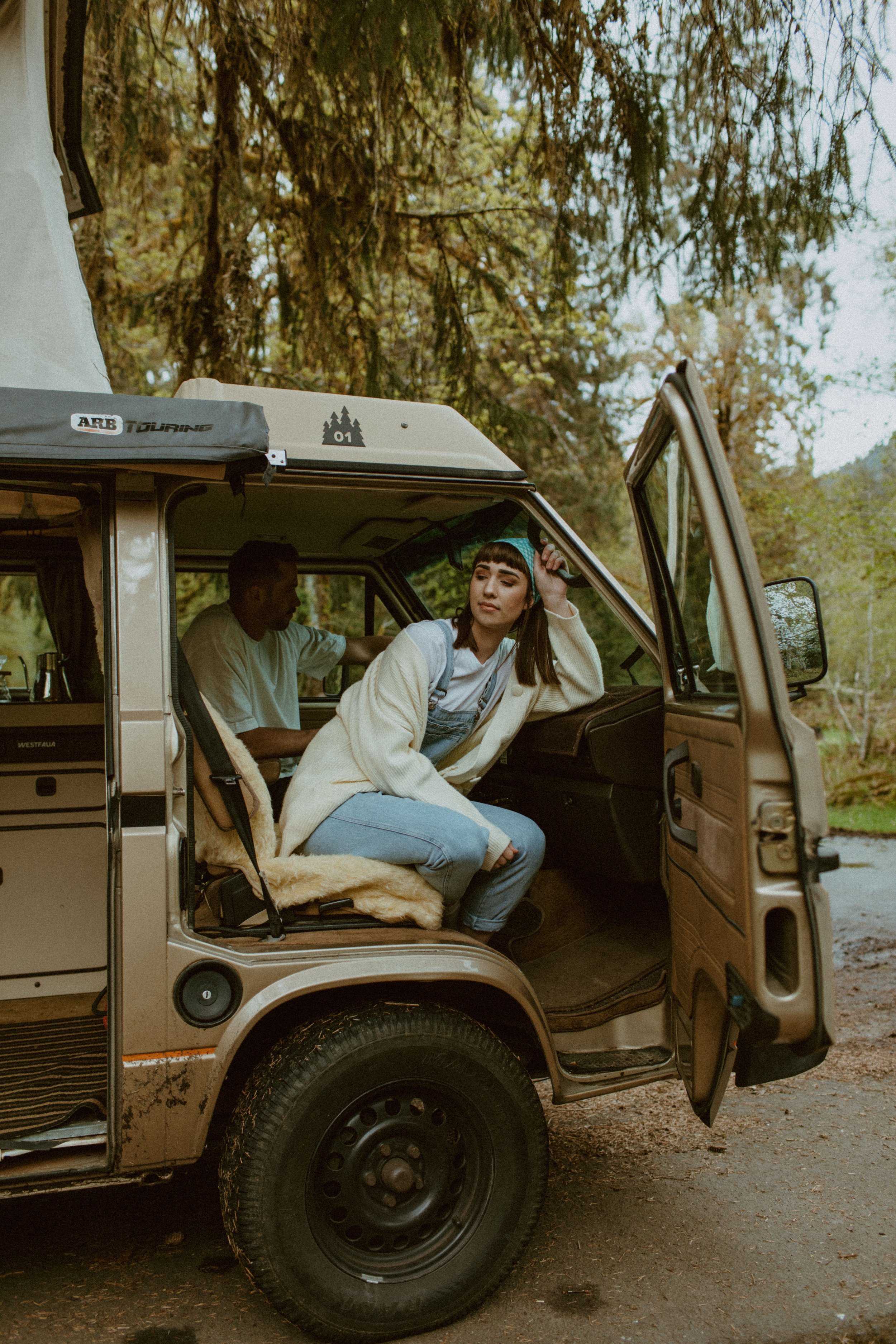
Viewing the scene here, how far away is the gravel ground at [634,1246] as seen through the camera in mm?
2709

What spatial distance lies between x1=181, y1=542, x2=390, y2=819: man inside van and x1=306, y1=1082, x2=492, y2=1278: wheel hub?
1.27 m

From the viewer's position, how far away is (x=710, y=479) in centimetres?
247

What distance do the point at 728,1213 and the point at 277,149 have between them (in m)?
6.41

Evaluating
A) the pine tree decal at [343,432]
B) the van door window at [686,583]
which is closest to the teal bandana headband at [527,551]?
the van door window at [686,583]

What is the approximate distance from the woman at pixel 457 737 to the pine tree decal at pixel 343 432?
665mm

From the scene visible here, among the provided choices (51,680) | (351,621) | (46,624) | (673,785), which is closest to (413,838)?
(673,785)

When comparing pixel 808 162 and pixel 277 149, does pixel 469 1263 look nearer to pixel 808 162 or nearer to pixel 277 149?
pixel 808 162

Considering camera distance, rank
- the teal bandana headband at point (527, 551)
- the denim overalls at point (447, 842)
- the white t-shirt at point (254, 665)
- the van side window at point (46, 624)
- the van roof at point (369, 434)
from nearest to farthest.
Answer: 1. the van roof at point (369, 434)
2. the denim overalls at point (447, 842)
3. the teal bandana headband at point (527, 551)
4. the white t-shirt at point (254, 665)
5. the van side window at point (46, 624)

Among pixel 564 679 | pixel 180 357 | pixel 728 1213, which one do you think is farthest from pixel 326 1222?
pixel 180 357

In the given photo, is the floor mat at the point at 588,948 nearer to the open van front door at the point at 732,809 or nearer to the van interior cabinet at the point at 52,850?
the open van front door at the point at 732,809

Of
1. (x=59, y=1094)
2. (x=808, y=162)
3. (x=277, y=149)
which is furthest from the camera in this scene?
(x=277, y=149)

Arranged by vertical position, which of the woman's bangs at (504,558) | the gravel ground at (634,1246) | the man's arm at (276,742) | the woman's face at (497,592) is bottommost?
the gravel ground at (634,1246)

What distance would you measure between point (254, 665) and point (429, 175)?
4.38 m

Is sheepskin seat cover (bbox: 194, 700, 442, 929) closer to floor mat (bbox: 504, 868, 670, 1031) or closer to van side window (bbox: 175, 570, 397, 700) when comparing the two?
floor mat (bbox: 504, 868, 670, 1031)
